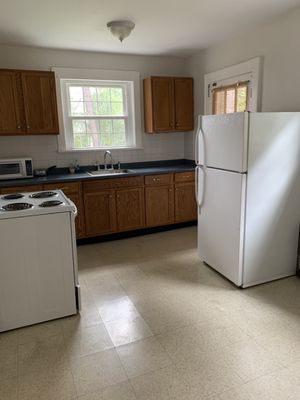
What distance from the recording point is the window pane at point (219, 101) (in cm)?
391

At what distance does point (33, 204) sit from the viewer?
2.33 meters

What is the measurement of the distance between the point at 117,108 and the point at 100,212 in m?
1.58

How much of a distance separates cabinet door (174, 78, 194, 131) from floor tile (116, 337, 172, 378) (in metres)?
3.16

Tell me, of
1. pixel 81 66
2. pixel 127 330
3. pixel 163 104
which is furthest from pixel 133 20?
pixel 127 330

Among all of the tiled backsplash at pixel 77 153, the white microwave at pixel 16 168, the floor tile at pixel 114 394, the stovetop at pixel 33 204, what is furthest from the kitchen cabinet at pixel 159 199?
the floor tile at pixel 114 394

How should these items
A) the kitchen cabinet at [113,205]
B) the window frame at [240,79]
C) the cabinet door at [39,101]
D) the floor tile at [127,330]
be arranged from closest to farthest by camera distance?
1. the floor tile at [127,330]
2. the window frame at [240,79]
3. the cabinet door at [39,101]
4. the kitchen cabinet at [113,205]

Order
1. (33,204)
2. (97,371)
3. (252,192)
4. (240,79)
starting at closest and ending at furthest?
1. (97,371)
2. (33,204)
3. (252,192)
4. (240,79)

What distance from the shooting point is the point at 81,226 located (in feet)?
12.5

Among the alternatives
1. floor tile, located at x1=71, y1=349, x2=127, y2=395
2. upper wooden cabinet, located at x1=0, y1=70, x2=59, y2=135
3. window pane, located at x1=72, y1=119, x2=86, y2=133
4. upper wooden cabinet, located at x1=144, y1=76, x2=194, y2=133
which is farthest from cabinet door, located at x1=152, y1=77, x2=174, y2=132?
floor tile, located at x1=71, y1=349, x2=127, y2=395

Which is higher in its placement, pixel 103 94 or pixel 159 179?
pixel 103 94

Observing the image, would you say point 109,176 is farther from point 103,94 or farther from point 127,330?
point 127,330

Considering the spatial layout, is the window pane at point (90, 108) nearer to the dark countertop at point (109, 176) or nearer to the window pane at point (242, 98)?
the dark countertop at point (109, 176)

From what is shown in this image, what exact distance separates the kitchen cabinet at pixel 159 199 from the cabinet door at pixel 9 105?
1726 millimetres

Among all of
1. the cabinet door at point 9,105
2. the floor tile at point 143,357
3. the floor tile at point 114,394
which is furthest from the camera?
the cabinet door at point 9,105
